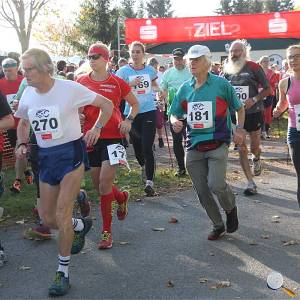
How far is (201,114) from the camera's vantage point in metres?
5.37

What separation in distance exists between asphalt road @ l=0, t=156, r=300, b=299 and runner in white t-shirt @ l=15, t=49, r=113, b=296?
1.56 ft

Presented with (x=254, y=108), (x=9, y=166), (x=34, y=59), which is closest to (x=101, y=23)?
(x=9, y=166)

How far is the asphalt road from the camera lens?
14.3 feet

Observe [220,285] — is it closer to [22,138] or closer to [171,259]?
[171,259]

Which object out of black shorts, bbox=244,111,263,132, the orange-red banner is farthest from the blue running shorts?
the orange-red banner

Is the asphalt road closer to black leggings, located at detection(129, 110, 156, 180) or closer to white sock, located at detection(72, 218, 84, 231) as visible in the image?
white sock, located at detection(72, 218, 84, 231)

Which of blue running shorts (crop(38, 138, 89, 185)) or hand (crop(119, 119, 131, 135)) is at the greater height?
hand (crop(119, 119, 131, 135))

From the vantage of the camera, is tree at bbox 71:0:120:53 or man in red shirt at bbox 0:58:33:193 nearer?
man in red shirt at bbox 0:58:33:193

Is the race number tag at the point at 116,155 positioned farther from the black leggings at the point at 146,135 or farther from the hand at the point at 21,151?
the black leggings at the point at 146,135

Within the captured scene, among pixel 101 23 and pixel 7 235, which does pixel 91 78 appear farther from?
pixel 101 23

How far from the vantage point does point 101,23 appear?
150ft

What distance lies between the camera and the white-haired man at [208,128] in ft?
17.6

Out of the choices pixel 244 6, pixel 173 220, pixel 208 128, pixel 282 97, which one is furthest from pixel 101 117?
pixel 244 6

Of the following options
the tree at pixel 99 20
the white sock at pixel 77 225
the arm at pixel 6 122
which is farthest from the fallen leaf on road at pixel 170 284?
the tree at pixel 99 20
